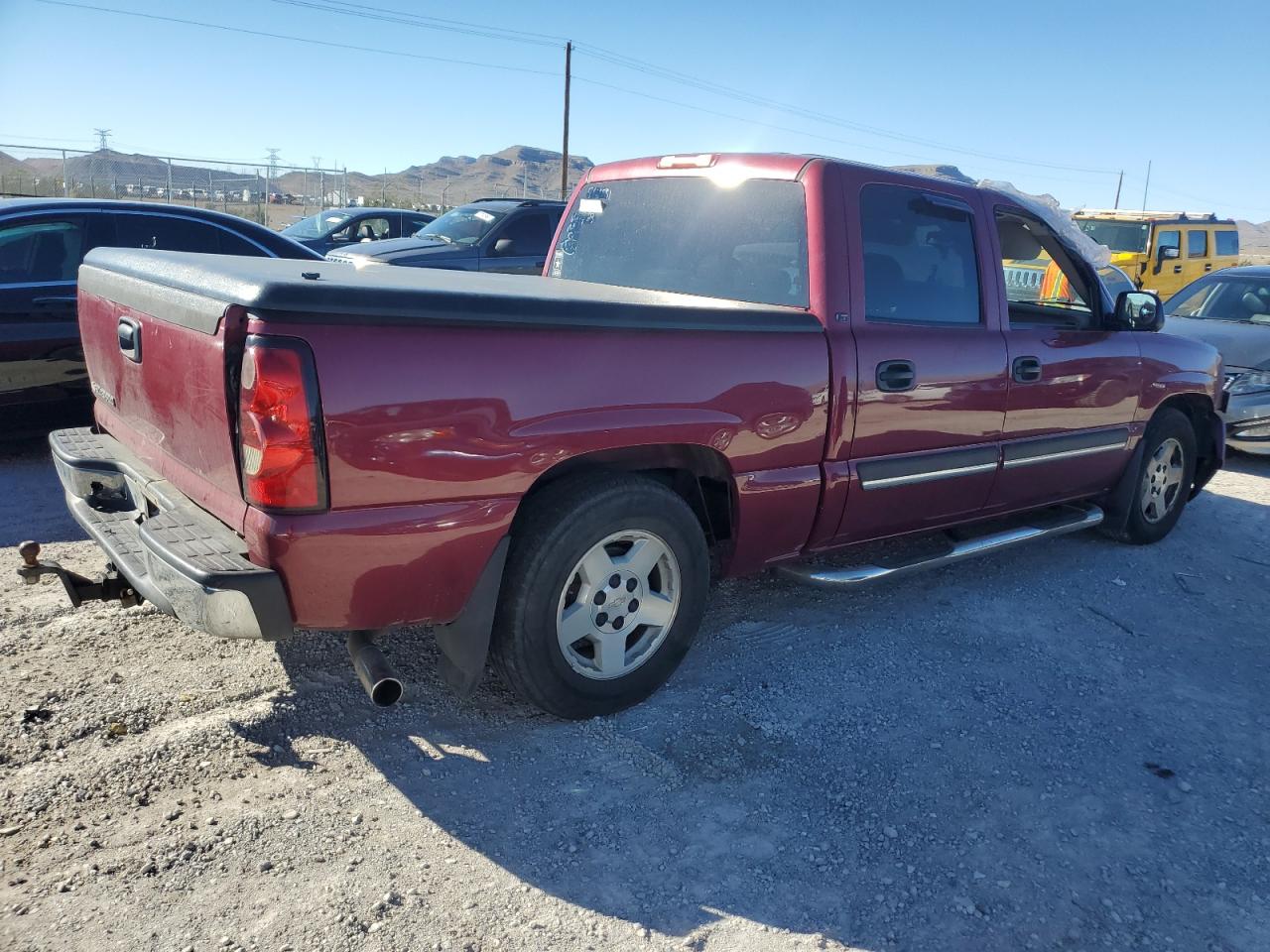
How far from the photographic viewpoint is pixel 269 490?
244 cm

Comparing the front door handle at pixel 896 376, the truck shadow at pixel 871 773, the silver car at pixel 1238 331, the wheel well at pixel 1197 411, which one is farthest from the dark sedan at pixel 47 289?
the silver car at pixel 1238 331

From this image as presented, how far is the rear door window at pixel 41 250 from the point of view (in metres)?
5.79

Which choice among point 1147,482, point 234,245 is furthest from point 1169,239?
point 234,245

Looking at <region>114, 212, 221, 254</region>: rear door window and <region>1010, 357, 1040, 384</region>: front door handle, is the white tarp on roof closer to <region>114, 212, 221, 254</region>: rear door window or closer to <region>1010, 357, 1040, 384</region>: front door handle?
<region>1010, 357, 1040, 384</region>: front door handle

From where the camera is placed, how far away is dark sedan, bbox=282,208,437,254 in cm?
1525

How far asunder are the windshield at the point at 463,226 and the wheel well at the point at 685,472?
842cm

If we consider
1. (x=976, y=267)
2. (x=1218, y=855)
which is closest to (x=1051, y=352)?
(x=976, y=267)

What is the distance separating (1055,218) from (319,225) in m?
13.5

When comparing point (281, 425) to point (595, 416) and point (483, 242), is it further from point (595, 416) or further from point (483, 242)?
point (483, 242)

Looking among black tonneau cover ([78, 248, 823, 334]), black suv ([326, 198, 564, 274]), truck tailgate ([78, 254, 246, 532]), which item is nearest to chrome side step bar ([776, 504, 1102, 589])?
black tonneau cover ([78, 248, 823, 334])

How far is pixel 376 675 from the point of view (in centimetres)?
265

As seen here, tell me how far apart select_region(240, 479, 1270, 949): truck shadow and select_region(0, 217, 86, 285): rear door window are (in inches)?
147

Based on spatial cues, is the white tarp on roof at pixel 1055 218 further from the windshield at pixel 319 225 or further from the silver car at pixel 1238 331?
the windshield at pixel 319 225

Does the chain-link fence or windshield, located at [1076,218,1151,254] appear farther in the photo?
the chain-link fence
